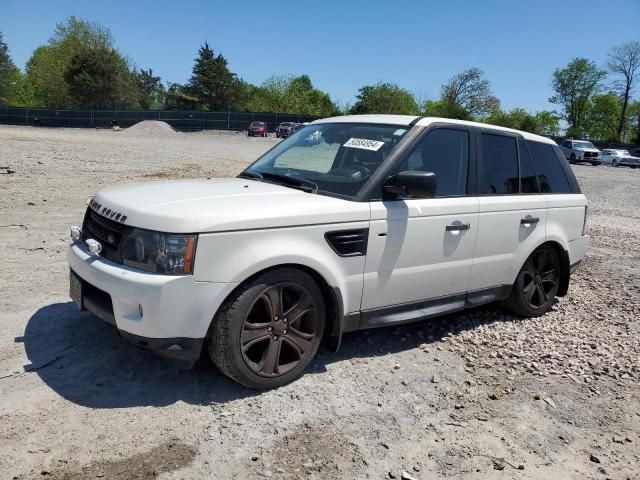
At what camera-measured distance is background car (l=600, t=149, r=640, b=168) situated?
141 feet

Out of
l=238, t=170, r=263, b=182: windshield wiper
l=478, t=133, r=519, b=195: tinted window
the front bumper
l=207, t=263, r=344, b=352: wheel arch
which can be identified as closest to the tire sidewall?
l=478, t=133, r=519, b=195: tinted window

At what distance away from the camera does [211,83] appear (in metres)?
74.0

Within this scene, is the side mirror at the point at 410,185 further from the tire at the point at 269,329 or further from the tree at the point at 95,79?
the tree at the point at 95,79

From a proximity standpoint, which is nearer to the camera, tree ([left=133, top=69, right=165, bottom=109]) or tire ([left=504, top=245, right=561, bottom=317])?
tire ([left=504, top=245, right=561, bottom=317])

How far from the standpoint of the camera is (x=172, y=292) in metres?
Result: 3.02

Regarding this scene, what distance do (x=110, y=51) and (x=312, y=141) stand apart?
76126 millimetres

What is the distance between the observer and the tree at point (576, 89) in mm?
84812

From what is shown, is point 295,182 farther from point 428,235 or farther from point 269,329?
point 269,329

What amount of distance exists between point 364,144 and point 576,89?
9566 cm

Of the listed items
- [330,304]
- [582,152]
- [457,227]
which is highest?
[582,152]

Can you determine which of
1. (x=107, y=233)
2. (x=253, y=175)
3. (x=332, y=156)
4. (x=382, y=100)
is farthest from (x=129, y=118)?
(x=107, y=233)

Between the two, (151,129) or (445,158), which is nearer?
(445,158)

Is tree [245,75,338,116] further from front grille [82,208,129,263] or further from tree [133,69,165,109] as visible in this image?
front grille [82,208,129,263]

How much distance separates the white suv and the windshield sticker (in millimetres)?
15
